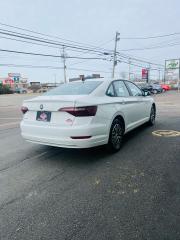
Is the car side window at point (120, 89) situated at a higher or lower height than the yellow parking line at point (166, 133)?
higher

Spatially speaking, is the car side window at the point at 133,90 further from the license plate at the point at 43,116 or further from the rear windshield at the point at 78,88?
the license plate at the point at 43,116

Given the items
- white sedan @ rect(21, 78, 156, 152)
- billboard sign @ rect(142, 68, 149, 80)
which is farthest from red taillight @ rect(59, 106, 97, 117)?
billboard sign @ rect(142, 68, 149, 80)

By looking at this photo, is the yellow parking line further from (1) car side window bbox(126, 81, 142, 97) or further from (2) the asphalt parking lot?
(1) car side window bbox(126, 81, 142, 97)

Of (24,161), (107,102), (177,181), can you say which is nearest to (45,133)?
(24,161)

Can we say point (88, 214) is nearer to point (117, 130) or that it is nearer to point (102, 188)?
point (102, 188)

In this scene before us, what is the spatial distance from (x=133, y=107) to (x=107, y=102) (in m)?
1.47

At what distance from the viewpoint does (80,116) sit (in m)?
3.66

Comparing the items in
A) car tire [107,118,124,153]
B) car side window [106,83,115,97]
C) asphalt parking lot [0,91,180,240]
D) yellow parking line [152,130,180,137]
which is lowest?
asphalt parking lot [0,91,180,240]

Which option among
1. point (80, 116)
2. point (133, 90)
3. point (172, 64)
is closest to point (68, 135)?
point (80, 116)

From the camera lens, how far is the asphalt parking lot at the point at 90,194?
87.7 inches

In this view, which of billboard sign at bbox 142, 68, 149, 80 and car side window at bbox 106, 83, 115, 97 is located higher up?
billboard sign at bbox 142, 68, 149, 80

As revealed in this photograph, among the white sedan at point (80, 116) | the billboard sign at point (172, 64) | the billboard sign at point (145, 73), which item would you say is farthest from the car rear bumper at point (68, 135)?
the billboard sign at point (145, 73)

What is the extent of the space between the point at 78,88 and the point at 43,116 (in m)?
1.12

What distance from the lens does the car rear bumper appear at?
12.1 feet
